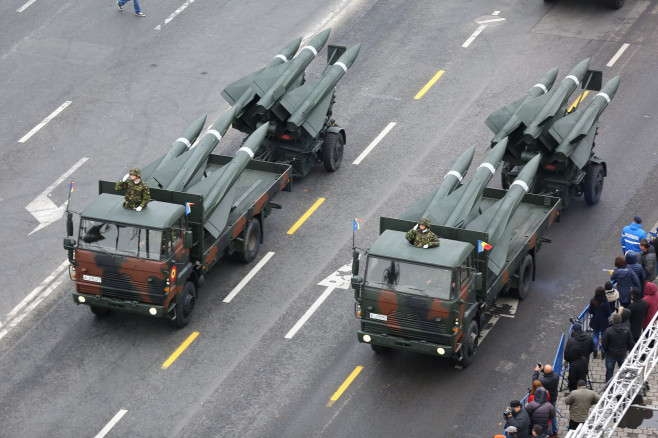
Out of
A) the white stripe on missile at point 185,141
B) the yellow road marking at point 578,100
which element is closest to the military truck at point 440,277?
the white stripe on missile at point 185,141

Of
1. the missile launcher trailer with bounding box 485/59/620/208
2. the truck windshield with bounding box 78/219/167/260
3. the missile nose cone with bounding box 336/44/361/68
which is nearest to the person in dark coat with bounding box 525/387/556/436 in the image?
the truck windshield with bounding box 78/219/167/260

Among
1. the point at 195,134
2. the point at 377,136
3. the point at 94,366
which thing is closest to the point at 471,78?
the point at 377,136

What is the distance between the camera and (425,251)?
85.0 feet

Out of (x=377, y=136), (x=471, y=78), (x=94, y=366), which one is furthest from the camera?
(x=471, y=78)

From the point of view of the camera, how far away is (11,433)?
995 inches

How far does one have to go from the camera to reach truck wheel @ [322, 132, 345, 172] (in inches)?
1316

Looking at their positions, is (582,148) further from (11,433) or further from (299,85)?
(11,433)

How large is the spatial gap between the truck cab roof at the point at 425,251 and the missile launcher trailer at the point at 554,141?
526 centimetres

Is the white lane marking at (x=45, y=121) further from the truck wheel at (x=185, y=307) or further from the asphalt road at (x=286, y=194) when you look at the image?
the truck wheel at (x=185, y=307)

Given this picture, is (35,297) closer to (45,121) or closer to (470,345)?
(45,121)

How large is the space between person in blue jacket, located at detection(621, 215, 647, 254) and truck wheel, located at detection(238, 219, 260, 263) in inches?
317

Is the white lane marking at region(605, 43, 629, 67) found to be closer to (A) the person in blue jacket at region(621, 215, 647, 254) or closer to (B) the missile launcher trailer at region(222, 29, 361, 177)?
(B) the missile launcher trailer at region(222, 29, 361, 177)

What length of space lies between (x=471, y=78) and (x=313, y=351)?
12.8m

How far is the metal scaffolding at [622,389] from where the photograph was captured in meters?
22.6
